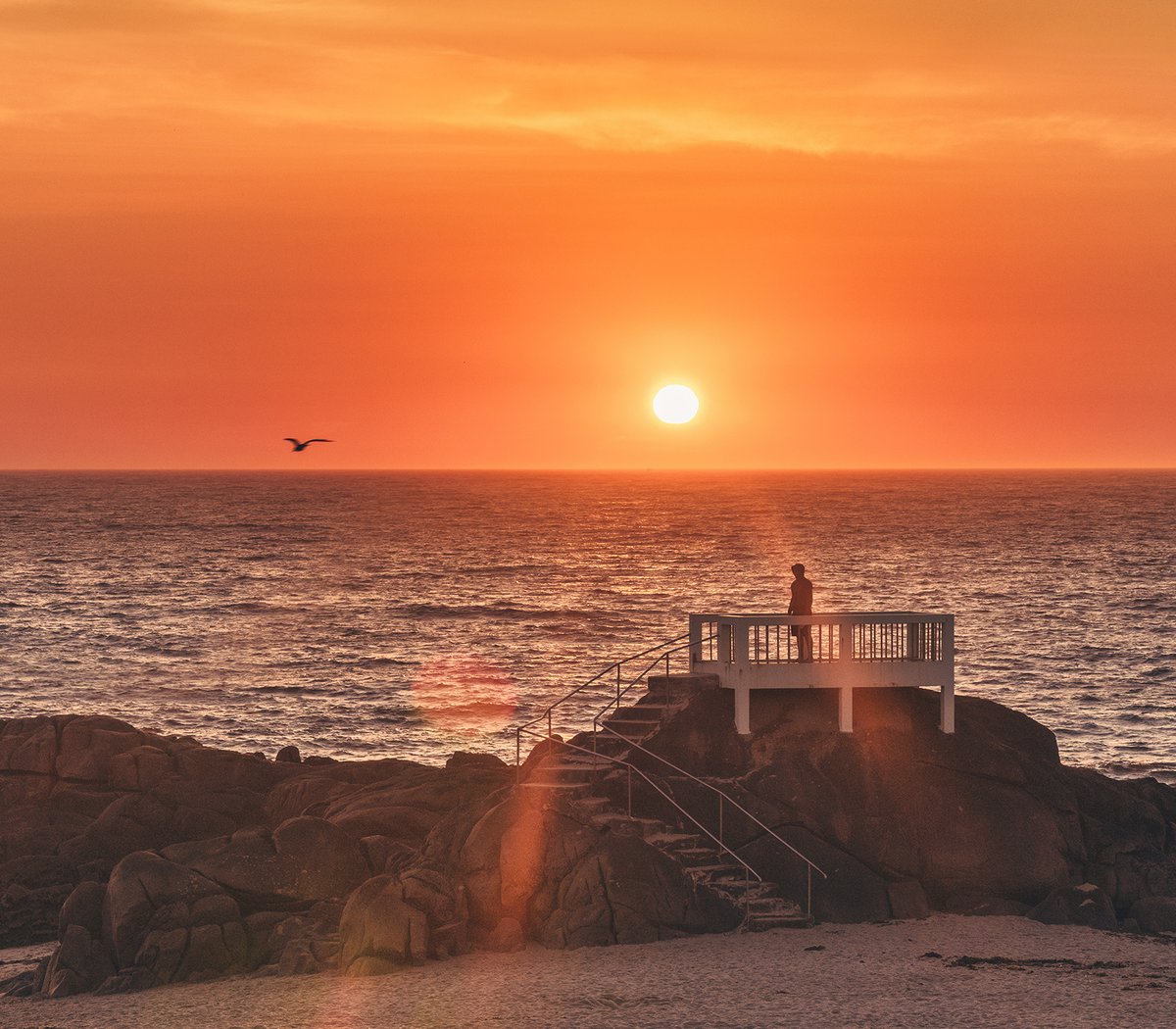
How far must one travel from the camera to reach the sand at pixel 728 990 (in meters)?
21.5

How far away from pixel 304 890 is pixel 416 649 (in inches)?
1903

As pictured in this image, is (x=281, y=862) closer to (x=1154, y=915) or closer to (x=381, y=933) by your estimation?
(x=381, y=933)

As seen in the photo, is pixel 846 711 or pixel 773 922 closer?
pixel 773 922

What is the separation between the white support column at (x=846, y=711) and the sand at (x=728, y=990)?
3.98 m

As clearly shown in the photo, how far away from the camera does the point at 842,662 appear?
2792cm

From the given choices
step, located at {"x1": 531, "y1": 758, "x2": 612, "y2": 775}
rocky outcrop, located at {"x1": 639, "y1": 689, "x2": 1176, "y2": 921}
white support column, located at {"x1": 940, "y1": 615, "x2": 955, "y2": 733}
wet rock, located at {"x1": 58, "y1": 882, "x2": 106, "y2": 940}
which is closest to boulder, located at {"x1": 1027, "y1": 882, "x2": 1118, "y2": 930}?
rocky outcrop, located at {"x1": 639, "y1": 689, "x2": 1176, "y2": 921}

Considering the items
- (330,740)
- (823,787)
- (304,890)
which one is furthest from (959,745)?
(330,740)

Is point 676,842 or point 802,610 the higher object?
point 802,610

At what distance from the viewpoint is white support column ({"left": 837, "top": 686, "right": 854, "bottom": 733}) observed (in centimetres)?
2777

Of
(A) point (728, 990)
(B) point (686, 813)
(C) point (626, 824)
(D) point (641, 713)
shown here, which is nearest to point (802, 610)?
(D) point (641, 713)

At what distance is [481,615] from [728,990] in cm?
6668

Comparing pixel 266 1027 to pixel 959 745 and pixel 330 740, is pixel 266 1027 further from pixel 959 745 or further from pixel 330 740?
pixel 330 740

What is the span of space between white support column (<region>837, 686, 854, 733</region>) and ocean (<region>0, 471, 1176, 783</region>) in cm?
1919

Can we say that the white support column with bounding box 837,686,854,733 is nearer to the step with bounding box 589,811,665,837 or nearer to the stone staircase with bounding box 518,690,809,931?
the stone staircase with bounding box 518,690,809,931
